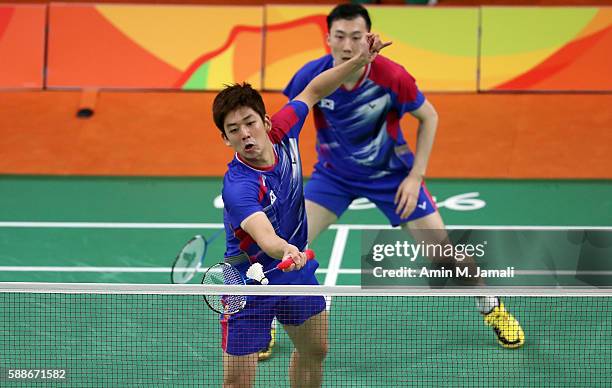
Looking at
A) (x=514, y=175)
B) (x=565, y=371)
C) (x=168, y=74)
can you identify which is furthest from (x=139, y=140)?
(x=565, y=371)

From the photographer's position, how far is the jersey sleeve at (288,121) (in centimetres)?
511

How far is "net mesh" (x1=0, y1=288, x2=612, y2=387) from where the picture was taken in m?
5.86

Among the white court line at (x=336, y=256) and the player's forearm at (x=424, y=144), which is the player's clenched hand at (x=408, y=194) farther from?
the white court line at (x=336, y=256)

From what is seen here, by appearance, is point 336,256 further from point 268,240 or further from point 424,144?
point 268,240

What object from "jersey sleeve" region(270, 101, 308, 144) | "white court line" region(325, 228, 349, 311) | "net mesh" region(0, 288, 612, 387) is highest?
"jersey sleeve" region(270, 101, 308, 144)

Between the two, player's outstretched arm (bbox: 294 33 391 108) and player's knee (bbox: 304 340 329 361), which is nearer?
player's knee (bbox: 304 340 329 361)

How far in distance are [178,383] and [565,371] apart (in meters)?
2.33

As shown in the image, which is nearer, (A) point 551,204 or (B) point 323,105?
(B) point 323,105

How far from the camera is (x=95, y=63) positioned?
10578mm

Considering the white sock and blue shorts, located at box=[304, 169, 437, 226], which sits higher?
blue shorts, located at box=[304, 169, 437, 226]

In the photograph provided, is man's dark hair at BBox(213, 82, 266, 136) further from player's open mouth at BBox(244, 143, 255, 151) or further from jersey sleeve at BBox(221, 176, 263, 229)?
jersey sleeve at BBox(221, 176, 263, 229)

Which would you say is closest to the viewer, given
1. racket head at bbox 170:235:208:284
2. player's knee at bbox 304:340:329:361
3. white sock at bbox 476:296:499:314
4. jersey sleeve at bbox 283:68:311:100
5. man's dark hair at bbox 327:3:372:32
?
player's knee at bbox 304:340:329:361

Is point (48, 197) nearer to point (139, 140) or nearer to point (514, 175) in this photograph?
point (139, 140)

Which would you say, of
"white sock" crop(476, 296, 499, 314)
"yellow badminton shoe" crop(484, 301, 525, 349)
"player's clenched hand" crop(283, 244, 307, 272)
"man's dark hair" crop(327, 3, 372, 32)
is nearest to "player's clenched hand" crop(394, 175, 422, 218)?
"white sock" crop(476, 296, 499, 314)
